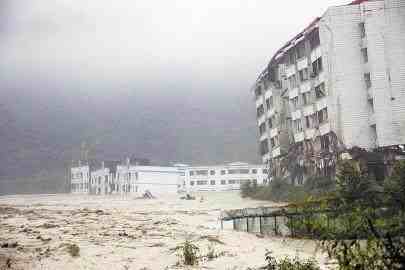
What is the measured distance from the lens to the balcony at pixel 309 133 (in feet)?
154

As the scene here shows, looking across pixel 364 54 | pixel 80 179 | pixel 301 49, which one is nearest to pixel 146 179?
pixel 80 179

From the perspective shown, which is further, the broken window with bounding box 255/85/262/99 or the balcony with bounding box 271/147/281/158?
the broken window with bounding box 255/85/262/99

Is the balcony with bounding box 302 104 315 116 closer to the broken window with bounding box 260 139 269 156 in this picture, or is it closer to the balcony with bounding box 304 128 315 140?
the balcony with bounding box 304 128 315 140

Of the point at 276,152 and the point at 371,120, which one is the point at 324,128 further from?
the point at 276,152

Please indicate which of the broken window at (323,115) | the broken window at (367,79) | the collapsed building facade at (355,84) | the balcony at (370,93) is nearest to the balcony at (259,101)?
the collapsed building facade at (355,84)

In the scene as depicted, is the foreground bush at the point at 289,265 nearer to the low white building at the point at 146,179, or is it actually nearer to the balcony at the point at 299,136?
the balcony at the point at 299,136

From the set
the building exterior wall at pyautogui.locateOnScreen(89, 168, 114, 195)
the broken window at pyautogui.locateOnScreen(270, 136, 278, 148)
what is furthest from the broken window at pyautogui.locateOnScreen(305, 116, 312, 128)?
the building exterior wall at pyautogui.locateOnScreen(89, 168, 114, 195)

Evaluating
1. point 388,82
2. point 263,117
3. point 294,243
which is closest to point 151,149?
point 263,117

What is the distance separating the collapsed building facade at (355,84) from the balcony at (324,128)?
6 cm

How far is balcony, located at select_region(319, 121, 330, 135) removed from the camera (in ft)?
142

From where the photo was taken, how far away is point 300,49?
4897 centimetres

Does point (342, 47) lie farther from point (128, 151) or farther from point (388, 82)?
point (128, 151)

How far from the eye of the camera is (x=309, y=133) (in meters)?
47.8

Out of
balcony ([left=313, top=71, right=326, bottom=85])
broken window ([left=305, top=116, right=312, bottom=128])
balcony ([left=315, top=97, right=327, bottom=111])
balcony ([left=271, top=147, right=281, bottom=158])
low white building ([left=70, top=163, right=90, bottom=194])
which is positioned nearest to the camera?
balcony ([left=313, top=71, right=326, bottom=85])
